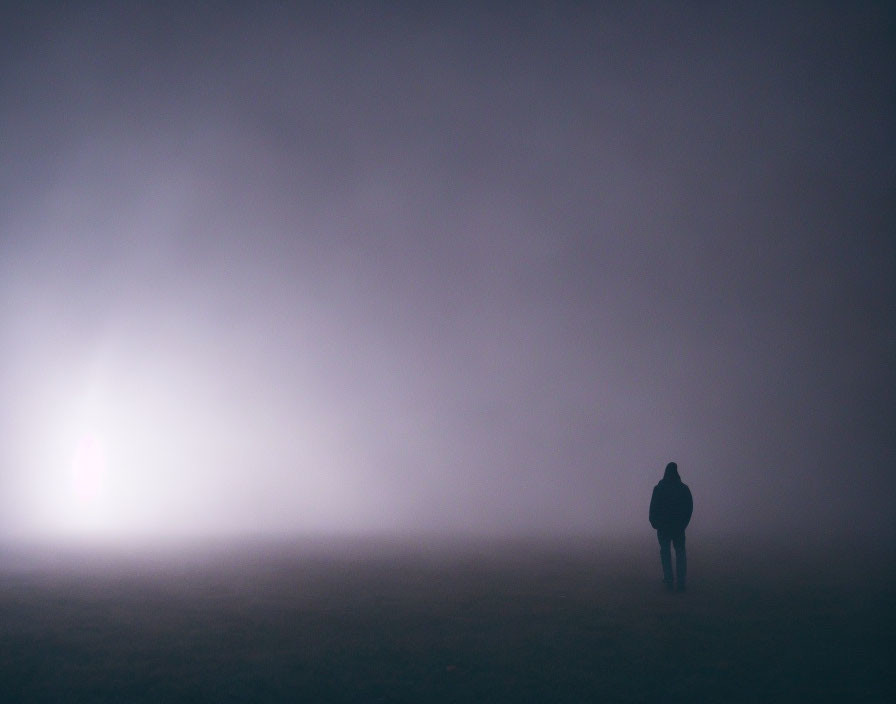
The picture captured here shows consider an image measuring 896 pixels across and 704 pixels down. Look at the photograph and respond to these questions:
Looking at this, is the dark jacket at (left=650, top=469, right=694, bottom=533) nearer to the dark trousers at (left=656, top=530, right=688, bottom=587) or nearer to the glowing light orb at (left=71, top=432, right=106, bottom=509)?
the dark trousers at (left=656, top=530, right=688, bottom=587)

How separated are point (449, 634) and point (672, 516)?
4342mm

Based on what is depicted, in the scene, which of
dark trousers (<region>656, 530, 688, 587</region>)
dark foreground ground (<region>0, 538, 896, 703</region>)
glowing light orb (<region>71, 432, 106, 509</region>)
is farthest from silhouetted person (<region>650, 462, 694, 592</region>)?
glowing light orb (<region>71, 432, 106, 509</region>)

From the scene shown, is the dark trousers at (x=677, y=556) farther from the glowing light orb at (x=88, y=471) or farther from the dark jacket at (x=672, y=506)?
the glowing light orb at (x=88, y=471)

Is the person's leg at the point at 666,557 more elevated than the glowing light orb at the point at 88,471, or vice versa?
the glowing light orb at the point at 88,471

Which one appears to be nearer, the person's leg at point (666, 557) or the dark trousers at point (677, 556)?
the dark trousers at point (677, 556)

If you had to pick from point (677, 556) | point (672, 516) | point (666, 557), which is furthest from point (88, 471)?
point (672, 516)

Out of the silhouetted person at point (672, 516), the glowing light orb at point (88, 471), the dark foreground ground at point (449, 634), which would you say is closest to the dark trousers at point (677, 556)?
the silhouetted person at point (672, 516)

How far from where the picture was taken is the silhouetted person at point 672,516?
8.91m

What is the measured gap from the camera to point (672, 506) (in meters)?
8.93

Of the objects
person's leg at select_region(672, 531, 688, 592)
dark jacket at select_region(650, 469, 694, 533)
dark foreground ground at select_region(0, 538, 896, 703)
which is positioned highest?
dark jacket at select_region(650, 469, 694, 533)

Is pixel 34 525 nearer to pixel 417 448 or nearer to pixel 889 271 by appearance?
pixel 417 448

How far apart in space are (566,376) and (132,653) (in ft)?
105

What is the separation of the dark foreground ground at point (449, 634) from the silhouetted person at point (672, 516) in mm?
477

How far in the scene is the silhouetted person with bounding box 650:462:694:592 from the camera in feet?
29.2
